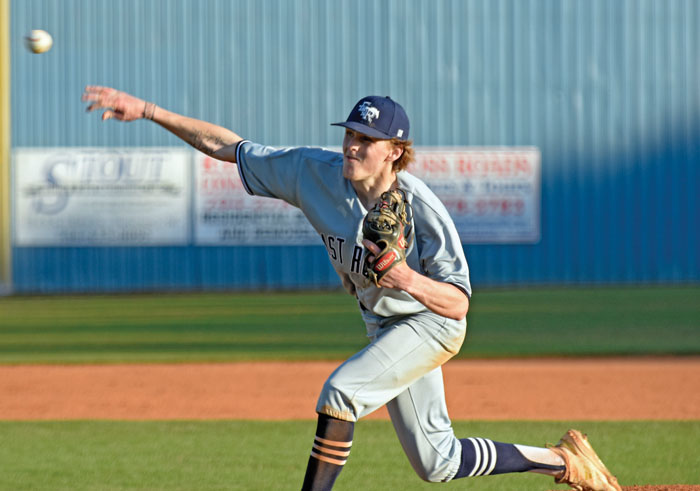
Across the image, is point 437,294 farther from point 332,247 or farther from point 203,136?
point 203,136

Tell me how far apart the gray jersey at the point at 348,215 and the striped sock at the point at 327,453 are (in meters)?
0.47

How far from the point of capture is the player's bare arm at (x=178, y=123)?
152 inches

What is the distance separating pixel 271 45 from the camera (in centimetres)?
2030

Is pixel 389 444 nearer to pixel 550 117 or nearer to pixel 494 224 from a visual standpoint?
pixel 494 224

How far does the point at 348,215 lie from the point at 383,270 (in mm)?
432

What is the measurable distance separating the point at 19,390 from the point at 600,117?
47.5 feet

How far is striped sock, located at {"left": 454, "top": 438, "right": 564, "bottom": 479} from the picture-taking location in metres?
3.76

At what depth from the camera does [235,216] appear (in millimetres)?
19500

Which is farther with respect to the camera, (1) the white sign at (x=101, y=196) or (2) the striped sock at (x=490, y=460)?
(1) the white sign at (x=101, y=196)

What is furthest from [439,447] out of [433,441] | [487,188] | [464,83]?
[464,83]

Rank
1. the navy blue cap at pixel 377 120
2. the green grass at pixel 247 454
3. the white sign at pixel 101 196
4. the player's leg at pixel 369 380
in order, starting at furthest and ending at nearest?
the white sign at pixel 101 196
the green grass at pixel 247 454
the navy blue cap at pixel 377 120
the player's leg at pixel 369 380

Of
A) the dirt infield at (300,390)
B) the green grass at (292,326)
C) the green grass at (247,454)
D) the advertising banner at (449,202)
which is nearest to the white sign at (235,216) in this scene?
the advertising banner at (449,202)

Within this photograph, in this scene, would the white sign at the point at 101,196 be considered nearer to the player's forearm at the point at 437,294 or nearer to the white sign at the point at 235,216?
the white sign at the point at 235,216

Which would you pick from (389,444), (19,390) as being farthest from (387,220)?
(19,390)
